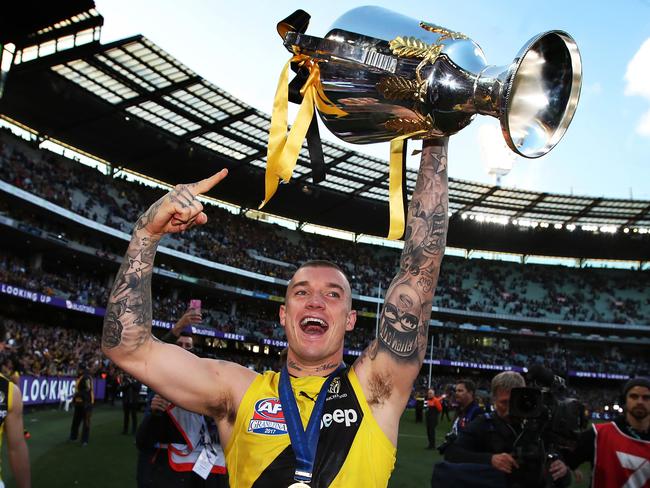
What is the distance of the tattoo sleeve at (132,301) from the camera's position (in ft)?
7.68

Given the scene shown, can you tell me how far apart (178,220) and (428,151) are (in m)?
1.08

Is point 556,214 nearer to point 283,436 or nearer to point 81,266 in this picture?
point 81,266

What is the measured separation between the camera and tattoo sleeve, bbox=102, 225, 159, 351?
92.1 inches

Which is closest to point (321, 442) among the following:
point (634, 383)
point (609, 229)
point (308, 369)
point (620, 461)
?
point (308, 369)

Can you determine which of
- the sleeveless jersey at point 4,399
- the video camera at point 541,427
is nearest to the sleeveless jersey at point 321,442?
the video camera at point 541,427

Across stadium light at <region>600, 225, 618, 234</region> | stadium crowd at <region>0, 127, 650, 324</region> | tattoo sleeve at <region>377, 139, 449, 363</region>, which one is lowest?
tattoo sleeve at <region>377, 139, 449, 363</region>

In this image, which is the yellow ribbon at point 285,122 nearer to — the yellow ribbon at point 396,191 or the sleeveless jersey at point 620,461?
the yellow ribbon at point 396,191

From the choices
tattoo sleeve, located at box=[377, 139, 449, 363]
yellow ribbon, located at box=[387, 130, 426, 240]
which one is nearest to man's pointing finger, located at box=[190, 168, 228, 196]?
yellow ribbon, located at box=[387, 130, 426, 240]

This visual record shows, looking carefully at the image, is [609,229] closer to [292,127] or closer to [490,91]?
[292,127]

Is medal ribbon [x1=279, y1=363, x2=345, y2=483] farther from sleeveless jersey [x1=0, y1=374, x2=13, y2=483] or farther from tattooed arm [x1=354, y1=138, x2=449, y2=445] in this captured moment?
sleeveless jersey [x1=0, y1=374, x2=13, y2=483]

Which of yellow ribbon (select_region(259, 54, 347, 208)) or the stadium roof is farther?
the stadium roof

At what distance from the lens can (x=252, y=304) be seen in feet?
152

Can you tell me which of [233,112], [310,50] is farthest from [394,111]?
[233,112]

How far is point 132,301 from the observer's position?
7.81 ft
